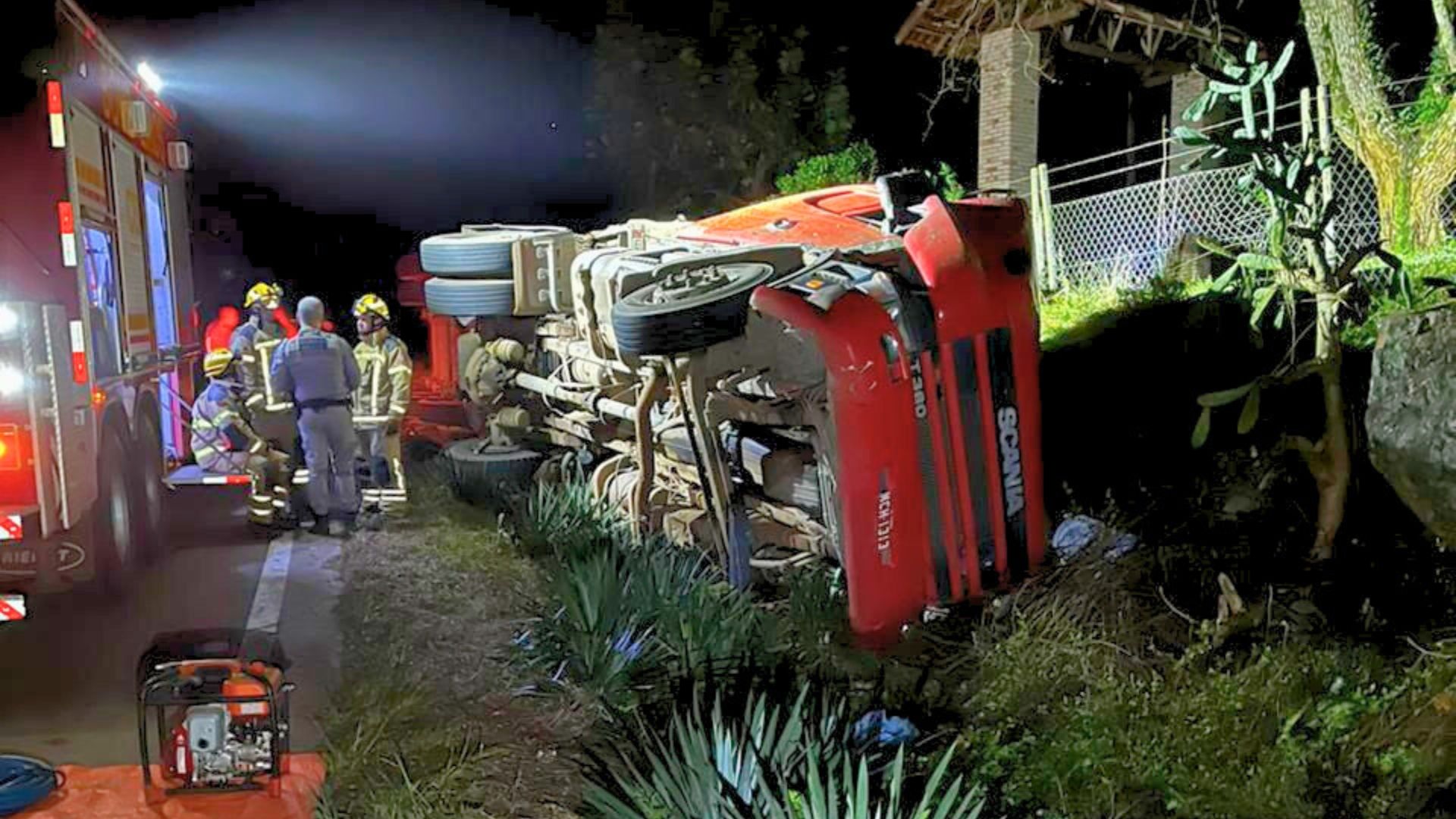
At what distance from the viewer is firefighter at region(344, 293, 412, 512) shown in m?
8.20

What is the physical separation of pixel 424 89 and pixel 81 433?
1881 cm

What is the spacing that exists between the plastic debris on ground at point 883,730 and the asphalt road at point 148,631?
214 cm

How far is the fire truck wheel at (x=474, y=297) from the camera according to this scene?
7891 millimetres

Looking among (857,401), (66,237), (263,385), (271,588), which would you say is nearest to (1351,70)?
(857,401)

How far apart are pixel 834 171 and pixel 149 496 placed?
971 cm

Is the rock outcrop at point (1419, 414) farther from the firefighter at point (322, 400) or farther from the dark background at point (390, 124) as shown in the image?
the dark background at point (390, 124)

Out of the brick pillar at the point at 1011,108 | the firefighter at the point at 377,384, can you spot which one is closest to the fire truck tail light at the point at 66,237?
the firefighter at the point at 377,384

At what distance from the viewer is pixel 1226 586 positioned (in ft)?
13.6

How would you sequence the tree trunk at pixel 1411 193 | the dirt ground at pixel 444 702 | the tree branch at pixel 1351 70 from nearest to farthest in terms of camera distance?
the dirt ground at pixel 444 702 < the tree trunk at pixel 1411 193 < the tree branch at pixel 1351 70

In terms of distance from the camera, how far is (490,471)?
7.95m

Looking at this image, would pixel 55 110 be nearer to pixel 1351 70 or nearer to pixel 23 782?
pixel 23 782

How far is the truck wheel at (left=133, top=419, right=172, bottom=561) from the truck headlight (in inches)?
72.8

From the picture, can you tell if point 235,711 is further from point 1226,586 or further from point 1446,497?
point 1446,497

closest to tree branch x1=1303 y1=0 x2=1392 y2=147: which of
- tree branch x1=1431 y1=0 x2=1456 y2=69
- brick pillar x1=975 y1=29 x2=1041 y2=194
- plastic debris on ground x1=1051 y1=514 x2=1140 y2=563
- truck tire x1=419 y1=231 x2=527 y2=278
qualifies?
tree branch x1=1431 y1=0 x2=1456 y2=69
